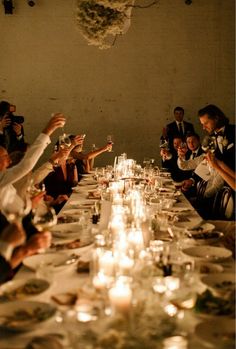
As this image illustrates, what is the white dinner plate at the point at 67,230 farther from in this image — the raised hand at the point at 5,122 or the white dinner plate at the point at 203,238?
the raised hand at the point at 5,122

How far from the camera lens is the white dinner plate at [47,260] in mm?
2154

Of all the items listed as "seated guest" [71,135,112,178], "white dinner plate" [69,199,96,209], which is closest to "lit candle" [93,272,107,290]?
"white dinner plate" [69,199,96,209]

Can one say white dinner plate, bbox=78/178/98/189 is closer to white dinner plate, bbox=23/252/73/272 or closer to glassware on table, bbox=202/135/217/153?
glassware on table, bbox=202/135/217/153

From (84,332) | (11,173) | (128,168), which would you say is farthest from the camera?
(128,168)

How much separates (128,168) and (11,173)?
2.67 meters

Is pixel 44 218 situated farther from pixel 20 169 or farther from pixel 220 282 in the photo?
pixel 20 169

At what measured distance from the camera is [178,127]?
8125mm

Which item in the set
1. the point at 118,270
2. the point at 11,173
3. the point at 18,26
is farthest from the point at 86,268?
the point at 18,26

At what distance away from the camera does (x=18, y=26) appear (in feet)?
27.5

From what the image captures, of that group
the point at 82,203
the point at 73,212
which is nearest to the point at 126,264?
the point at 73,212

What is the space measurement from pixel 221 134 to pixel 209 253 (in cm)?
215

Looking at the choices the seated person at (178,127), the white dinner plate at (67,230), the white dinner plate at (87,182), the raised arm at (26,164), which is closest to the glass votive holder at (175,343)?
the white dinner plate at (67,230)

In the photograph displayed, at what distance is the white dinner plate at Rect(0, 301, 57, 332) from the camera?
1574mm

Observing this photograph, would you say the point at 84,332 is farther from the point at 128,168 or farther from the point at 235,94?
the point at 235,94
